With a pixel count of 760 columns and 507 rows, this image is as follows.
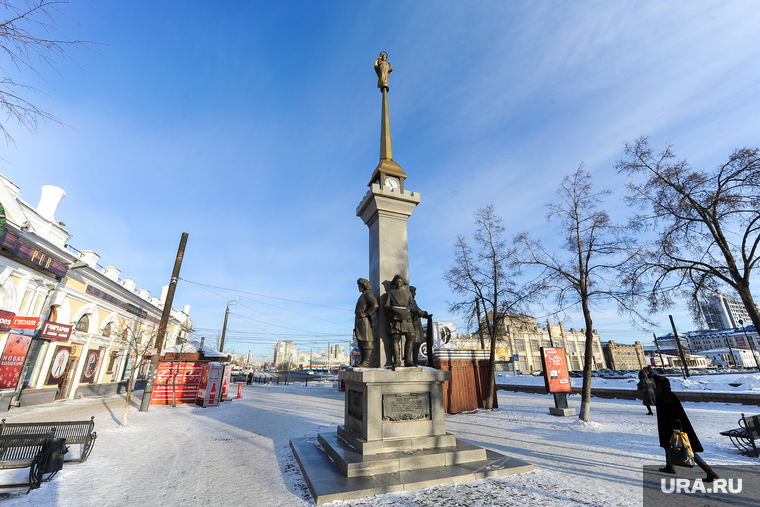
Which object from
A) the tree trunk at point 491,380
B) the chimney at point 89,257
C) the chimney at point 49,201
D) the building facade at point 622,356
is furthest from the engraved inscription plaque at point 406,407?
the building facade at point 622,356

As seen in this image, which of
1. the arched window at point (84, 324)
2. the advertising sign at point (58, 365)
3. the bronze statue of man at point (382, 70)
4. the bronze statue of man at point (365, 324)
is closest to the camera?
the bronze statue of man at point (365, 324)

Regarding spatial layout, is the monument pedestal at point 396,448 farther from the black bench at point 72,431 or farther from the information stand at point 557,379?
the information stand at point 557,379

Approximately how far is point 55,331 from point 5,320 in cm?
339

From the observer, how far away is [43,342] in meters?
16.6

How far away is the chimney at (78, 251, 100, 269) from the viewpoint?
1909 centimetres

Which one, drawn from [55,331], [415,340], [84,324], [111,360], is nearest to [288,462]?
[415,340]

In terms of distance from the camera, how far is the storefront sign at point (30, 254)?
43.4 feet

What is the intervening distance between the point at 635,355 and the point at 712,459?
10253 centimetres

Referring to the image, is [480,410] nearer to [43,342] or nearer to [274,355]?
[43,342]

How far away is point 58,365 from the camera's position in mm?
17625

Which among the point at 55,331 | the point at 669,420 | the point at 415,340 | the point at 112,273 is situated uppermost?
the point at 112,273

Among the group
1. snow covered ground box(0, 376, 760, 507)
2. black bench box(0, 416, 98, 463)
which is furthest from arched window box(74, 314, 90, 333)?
black bench box(0, 416, 98, 463)

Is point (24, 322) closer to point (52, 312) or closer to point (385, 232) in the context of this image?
point (52, 312)

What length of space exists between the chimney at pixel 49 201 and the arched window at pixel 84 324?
22.2 feet
